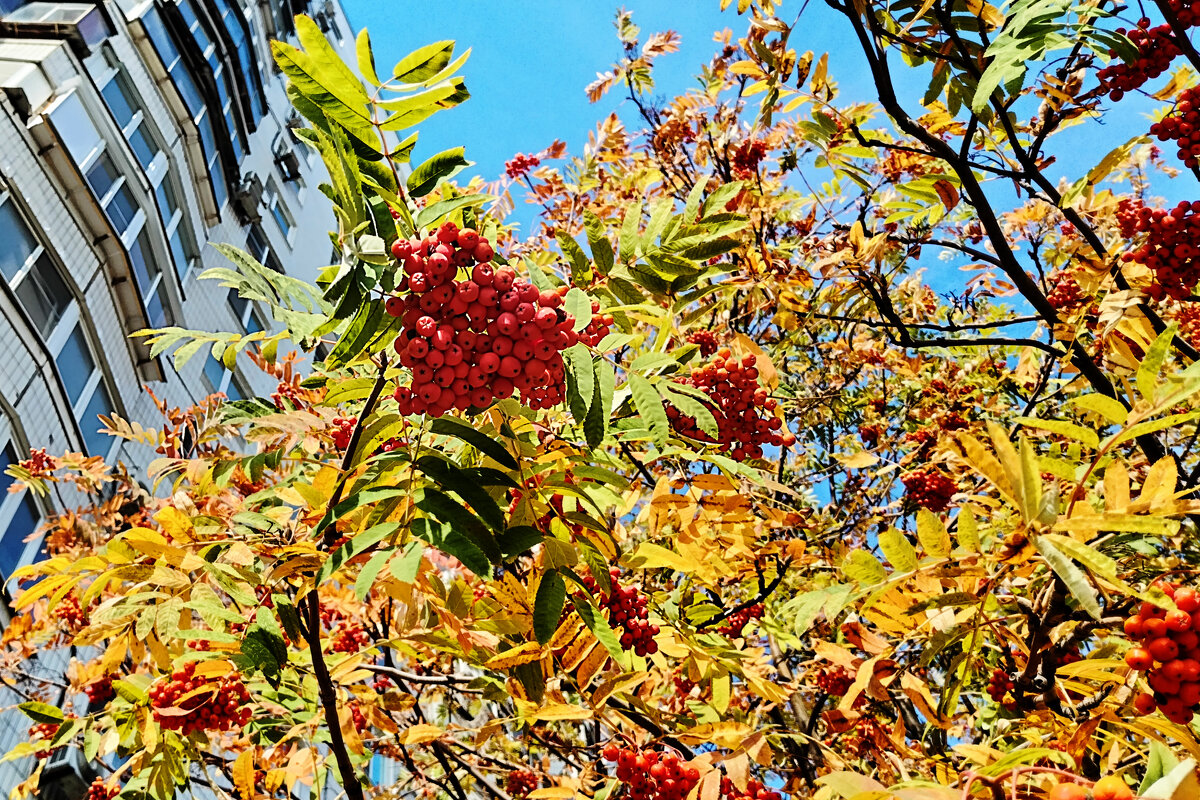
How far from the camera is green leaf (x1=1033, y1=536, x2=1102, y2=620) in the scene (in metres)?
1.39

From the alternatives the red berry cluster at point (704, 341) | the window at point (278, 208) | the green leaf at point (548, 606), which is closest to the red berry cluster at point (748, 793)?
the green leaf at point (548, 606)

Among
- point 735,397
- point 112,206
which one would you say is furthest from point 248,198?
point 735,397

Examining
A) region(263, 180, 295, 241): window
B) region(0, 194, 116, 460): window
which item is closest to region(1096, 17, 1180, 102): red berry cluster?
region(0, 194, 116, 460): window

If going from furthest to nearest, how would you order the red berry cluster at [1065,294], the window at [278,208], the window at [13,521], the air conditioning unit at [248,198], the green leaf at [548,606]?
the window at [278,208]
the air conditioning unit at [248,198]
the window at [13,521]
the red berry cluster at [1065,294]
the green leaf at [548,606]

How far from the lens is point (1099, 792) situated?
50.3 inches

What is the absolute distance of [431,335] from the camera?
179 centimetres

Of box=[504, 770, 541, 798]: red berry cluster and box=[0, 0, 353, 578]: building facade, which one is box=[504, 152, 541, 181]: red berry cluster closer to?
box=[504, 770, 541, 798]: red berry cluster

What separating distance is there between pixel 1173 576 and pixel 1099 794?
123 inches

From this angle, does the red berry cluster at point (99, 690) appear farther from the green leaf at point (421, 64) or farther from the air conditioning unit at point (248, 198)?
the air conditioning unit at point (248, 198)

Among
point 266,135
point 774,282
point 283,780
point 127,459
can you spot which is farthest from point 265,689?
point 266,135

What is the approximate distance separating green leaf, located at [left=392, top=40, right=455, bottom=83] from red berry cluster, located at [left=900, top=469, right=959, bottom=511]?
4.76 m

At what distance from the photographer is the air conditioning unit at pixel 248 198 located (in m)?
18.6

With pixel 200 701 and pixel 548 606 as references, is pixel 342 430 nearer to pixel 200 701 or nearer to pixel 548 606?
pixel 200 701

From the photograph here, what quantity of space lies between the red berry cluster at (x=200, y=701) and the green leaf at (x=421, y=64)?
2590 mm
